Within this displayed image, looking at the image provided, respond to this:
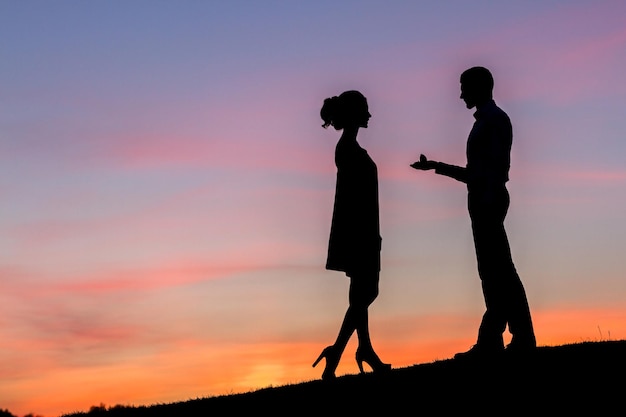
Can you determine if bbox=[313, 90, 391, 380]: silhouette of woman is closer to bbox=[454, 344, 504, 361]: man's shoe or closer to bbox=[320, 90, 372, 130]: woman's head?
bbox=[320, 90, 372, 130]: woman's head

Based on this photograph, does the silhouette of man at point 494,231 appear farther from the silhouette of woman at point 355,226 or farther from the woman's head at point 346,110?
the woman's head at point 346,110

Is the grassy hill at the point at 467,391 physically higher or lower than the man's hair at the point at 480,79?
lower

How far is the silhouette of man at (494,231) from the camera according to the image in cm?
1323

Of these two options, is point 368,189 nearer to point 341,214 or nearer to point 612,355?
point 341,214

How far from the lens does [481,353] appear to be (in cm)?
1336

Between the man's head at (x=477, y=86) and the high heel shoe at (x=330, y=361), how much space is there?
3548mm

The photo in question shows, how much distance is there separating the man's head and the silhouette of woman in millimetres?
1293

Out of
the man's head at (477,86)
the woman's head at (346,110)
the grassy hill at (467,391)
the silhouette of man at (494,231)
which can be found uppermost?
the man's head at (477,86)

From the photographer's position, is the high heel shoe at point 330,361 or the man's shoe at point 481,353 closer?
the man's shoe at point 481,353

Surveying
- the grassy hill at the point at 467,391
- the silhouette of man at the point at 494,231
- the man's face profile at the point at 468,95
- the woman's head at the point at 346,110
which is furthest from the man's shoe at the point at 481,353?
the woman's head at the point at 346,110

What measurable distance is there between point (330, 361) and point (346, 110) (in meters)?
3.16

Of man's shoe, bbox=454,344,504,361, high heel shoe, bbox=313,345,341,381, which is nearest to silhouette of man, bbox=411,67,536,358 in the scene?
man's shoe, bbox=454,344,504,361

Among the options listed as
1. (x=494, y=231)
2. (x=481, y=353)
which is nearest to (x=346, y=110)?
(x=494, y=231)

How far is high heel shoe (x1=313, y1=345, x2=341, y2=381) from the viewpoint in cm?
Result: 1346
